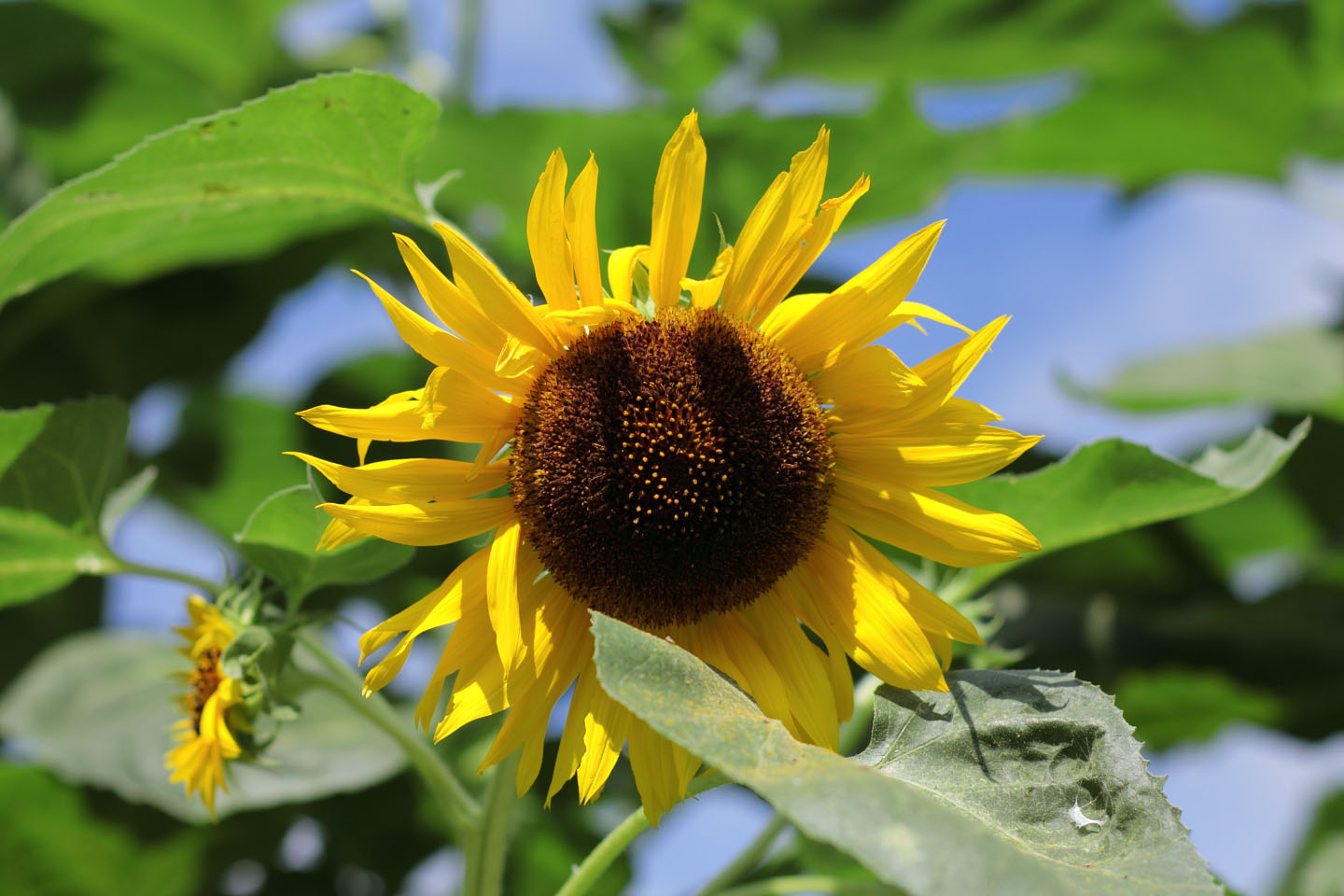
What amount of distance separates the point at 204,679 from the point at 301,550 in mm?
191

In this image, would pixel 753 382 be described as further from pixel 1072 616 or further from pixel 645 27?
pixel 645 27

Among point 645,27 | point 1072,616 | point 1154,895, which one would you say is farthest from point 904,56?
point 1154,895

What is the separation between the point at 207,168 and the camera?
1356 millimetres

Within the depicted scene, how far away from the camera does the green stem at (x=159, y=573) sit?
53.2 inches

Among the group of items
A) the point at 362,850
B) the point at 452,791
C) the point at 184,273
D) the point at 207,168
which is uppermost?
the point at 207,168

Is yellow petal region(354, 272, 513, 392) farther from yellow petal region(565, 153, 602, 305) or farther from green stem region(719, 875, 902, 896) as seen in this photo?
green stem region(719, 875, 902, 896)

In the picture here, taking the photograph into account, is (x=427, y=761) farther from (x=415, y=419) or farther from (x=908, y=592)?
(x=908, y=592)

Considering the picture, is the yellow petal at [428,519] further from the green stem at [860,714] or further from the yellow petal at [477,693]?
the green stem at [860,714]

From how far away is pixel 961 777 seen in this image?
1.00 meters

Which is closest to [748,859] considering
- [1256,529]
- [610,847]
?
[610,847]

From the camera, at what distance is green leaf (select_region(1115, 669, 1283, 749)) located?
2.54m

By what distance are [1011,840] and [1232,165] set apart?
3000 millimetres

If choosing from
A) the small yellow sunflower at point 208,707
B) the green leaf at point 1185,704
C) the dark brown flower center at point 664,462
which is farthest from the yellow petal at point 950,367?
the green leaf at point 1185,704

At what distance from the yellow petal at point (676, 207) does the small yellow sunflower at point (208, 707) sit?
58cm
